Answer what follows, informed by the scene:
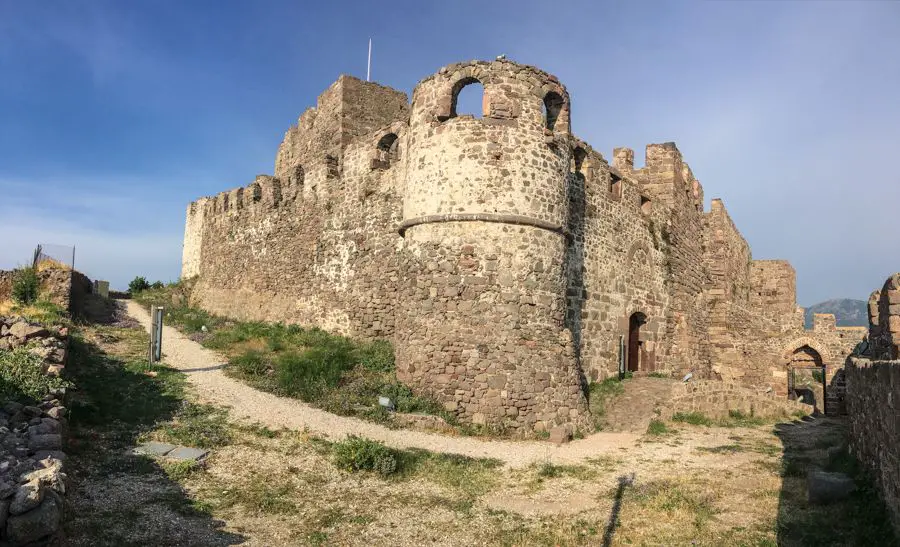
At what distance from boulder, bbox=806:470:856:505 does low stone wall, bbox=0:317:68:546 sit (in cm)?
809

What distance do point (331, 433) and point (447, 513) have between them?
12.0 ft

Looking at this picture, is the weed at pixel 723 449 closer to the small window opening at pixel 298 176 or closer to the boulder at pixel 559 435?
the boulder at pixel 559 435

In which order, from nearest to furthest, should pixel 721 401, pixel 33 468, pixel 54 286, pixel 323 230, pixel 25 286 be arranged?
pixel 33 468, pixel 721 401, pixel 25 286, pixel 54 286, pixel 323 230

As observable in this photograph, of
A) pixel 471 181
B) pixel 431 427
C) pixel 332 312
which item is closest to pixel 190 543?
pixel 431 427

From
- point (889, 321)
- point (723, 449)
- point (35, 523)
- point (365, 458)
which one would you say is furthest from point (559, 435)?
point (35, 523)

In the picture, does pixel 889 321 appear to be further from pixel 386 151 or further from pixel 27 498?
pixel 386 151

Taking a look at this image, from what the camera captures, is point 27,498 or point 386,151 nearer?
point 27,498

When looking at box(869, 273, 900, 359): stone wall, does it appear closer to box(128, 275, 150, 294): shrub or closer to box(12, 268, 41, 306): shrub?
box(12, 268, 41, 306): shrub

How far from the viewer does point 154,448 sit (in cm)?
873

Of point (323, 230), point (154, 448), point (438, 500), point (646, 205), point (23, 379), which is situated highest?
point (646, 205)

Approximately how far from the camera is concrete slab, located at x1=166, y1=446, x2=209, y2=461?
27.9 feet

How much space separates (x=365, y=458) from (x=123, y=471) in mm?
3192

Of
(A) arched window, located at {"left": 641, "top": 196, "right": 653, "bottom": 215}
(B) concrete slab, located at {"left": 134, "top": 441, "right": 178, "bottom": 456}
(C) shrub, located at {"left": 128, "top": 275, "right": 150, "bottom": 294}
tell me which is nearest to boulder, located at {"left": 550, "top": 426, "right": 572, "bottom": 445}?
(B) concrete slab, located at {"left": 134, "top": 441, "right": 178, "bottom": 456}

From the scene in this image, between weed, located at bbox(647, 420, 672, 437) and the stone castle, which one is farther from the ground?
the stone castle
